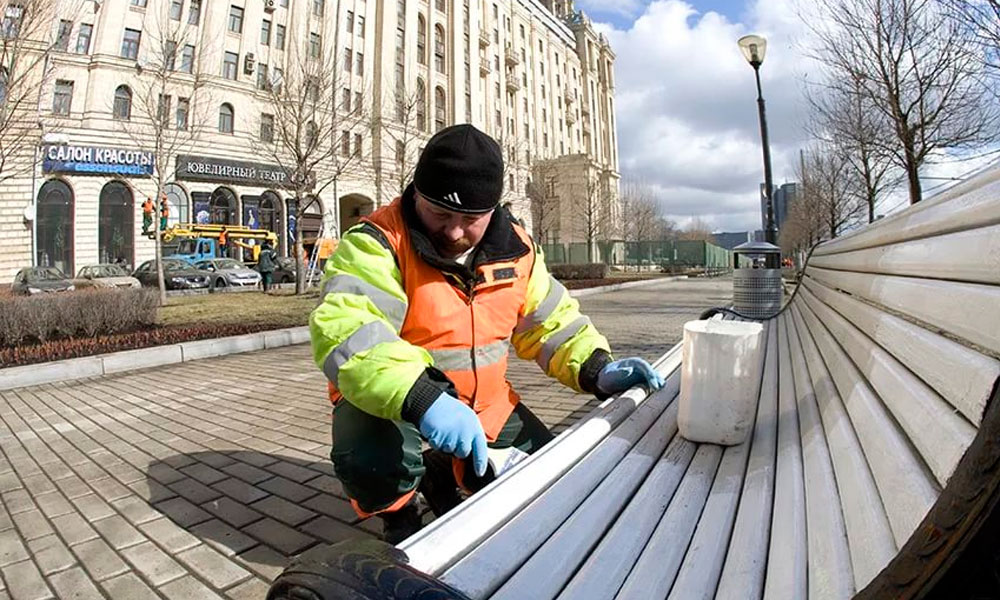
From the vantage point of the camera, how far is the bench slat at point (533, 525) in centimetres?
89

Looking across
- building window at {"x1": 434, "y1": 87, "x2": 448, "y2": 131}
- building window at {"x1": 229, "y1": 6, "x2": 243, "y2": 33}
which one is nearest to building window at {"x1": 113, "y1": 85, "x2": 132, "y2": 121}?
building window at {"x1": 229, "y1": 6, "x2": 243, "y2": 33}

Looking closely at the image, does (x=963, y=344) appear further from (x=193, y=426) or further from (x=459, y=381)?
(x=193, y=426)

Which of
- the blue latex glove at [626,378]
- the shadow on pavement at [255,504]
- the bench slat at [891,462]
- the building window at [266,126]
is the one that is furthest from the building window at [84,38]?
the bench slat at [891,462]

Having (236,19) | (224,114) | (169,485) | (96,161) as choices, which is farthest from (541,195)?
(169,485)

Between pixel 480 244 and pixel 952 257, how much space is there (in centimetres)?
130

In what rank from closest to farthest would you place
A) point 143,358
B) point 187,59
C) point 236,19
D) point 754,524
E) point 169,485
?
point 754,524, point 169,485, point 143,358, point 187,59, point 236,19

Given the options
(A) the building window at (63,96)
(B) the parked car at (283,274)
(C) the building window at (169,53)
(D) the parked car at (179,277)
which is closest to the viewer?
(C) the building window at (169,53)

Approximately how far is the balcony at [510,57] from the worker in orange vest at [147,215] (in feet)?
120

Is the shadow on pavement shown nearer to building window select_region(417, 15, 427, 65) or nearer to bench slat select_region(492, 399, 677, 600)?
bench slat select_region(492, 399, 677, 600)

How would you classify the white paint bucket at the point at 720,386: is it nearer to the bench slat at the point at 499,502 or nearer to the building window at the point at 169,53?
the bench slat at the point at 499,502

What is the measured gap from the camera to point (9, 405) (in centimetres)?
489

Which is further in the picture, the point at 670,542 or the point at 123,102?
the point at 123,102

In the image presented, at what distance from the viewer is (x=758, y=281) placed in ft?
22.6

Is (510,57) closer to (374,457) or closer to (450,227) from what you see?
(450,227)
